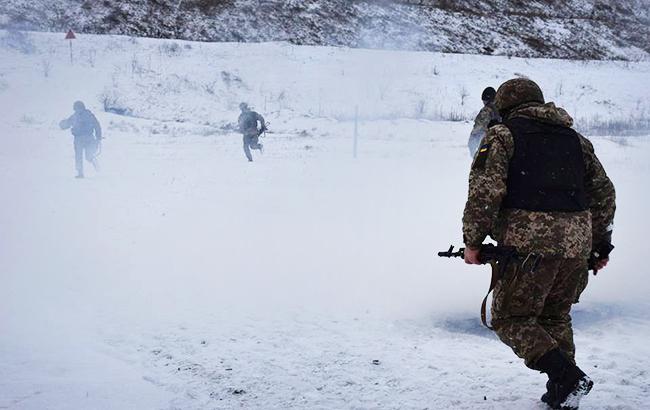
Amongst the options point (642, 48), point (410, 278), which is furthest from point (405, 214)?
point (642, 48)

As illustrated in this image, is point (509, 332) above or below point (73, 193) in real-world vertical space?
above

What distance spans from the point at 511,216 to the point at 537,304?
412mm

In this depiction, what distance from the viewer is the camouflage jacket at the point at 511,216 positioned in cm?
267

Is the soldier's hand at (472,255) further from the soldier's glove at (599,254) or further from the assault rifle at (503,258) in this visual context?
the soldier's glove at (599,254)

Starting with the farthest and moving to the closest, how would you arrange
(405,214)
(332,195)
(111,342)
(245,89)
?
(245,89), (332,195), (405,214), (111,342)

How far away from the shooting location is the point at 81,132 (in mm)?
11055

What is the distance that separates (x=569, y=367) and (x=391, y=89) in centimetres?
2317

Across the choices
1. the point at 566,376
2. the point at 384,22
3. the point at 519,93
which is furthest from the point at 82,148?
the point at 384,22

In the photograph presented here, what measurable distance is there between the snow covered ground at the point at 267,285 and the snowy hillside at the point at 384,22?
14322mm

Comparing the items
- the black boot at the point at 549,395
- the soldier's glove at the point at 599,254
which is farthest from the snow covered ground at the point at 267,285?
the soldier's glove at the point at 599,254

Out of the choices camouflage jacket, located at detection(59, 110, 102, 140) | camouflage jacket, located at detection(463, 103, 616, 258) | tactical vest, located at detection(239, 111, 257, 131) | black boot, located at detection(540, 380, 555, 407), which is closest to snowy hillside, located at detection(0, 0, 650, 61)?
camouflage jacket, located at detection(59, 110, 102, 140)

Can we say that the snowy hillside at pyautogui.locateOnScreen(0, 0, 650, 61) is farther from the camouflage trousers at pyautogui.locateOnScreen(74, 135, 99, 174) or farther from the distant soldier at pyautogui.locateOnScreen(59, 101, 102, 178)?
the camouflage trousers at pyautogui.locateOnScreen(74, 135, 99, 174)

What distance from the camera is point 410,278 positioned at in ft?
17.5

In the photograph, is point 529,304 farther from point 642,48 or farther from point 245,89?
point 642,48
